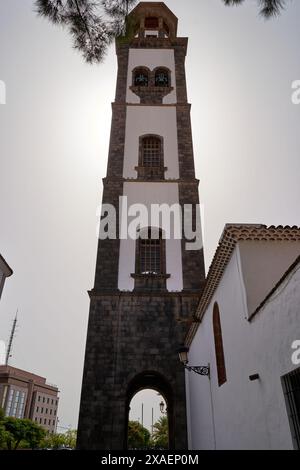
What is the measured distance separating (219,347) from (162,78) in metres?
16.8

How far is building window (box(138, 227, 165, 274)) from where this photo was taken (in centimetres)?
1394

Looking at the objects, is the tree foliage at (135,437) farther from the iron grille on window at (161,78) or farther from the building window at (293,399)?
the building window at (293,399)

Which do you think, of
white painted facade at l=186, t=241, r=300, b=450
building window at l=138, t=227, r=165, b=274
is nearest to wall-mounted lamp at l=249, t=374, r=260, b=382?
white painted facade at l=186, t=241, r=300, b=450

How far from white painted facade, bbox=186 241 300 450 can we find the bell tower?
2746 mm

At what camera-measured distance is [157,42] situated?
71.5 ft

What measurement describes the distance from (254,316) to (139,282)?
25.8ft

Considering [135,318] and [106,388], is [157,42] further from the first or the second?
[106,388]

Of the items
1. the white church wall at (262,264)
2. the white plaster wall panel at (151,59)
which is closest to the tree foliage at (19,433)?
the white plaster wall panel at (151,59)

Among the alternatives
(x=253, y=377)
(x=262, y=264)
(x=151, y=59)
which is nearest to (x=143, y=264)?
(x=262, y=264)

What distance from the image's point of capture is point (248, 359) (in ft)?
19.6

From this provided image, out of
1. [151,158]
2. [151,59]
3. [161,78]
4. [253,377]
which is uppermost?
[151,59]

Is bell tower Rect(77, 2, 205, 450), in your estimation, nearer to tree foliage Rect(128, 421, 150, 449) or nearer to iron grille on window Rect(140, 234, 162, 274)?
iron grille on window Rect(140, 234, 162, 274)

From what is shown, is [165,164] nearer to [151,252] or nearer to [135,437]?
[151,252]

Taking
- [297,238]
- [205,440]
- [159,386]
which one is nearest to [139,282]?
[159,386]
